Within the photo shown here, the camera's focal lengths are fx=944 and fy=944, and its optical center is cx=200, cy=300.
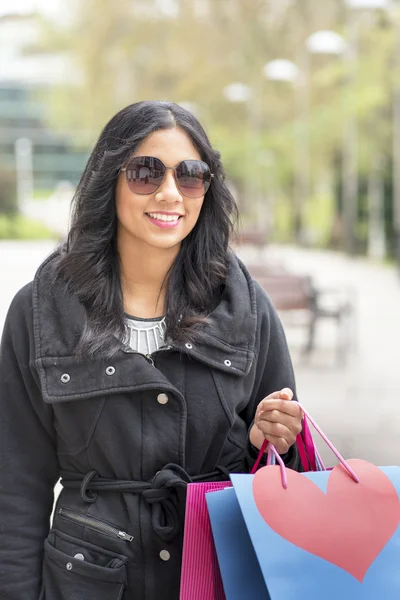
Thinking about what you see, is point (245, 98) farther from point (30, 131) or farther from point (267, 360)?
point (30, 131)

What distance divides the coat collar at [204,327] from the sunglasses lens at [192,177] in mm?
228

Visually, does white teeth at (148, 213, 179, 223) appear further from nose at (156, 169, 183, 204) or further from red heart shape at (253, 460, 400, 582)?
red heart shape at (253, 460, 400, 582)

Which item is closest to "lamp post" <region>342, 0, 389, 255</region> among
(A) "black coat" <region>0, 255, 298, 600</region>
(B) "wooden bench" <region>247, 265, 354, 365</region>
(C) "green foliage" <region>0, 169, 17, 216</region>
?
(B) "wooden bench" <region>247, 265, 354, 365</region>

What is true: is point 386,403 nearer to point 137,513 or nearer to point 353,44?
point 137,513

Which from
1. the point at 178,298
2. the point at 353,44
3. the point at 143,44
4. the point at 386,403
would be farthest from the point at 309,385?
the point at 143,44

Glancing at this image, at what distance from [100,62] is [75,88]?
359 cm

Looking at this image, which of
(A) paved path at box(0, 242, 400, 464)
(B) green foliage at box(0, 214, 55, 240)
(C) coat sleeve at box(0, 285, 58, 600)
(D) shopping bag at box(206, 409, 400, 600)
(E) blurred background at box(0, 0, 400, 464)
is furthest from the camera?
(B) green foliage at box(0, 214, 55, 240)

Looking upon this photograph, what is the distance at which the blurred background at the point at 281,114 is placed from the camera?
1501cm

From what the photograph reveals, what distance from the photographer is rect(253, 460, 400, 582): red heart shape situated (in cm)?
165

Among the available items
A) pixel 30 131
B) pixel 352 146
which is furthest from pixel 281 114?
pixel 30 131

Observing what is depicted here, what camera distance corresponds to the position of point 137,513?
1.95 metres

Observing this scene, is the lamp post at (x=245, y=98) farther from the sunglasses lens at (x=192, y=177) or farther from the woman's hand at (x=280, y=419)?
the woman's hand at (x=280, y=419)

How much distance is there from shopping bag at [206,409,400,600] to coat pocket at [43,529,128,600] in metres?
Result: 0.32

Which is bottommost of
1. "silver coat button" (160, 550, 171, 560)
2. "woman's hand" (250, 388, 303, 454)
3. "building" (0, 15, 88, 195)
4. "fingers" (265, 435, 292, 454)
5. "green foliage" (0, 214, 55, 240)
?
"green foliage" (0, 214, 55, 240)
